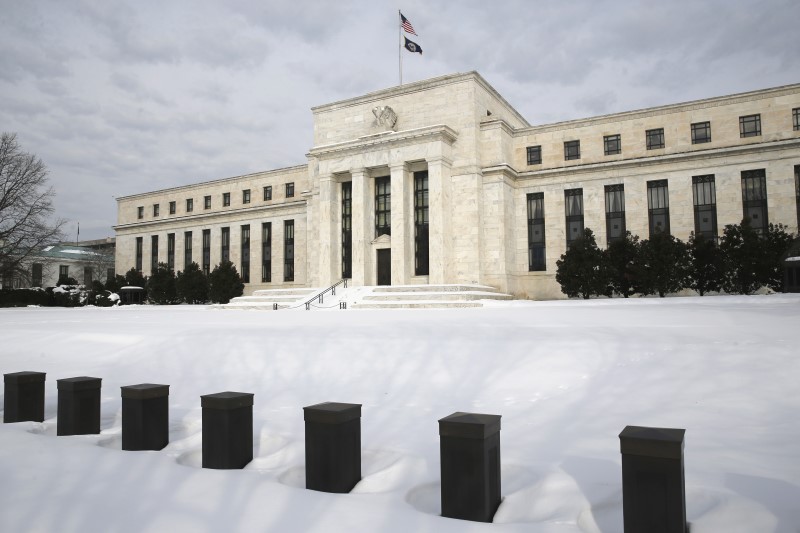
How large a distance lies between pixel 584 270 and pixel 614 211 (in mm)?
7836

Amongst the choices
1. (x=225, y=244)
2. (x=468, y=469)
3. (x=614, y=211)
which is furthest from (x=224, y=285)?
(x=468, y=469)

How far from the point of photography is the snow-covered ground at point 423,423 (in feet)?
16.3

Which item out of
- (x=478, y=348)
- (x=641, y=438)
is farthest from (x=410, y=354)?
(x=641, y=438)

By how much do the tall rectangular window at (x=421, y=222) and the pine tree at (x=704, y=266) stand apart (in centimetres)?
1732

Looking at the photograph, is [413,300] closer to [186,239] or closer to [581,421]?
[581,421]

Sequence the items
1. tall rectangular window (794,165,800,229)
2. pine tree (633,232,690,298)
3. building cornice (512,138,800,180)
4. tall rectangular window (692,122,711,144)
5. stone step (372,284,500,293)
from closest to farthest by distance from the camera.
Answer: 1. pine tree (633,232,690,298)
2. stone step (372,284,500,293)
3. tall rectangular window (794,165,800,229)
4. building cornice (512,138,800,180)
5. tall rectangular window (692,122,711,144)

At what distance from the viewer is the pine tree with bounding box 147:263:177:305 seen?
171 ft

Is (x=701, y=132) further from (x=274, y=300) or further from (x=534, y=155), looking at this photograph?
(x=274, y=300)

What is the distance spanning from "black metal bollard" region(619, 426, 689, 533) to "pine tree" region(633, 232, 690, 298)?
1222 inches

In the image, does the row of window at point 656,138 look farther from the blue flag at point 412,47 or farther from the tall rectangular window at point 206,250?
the tall rectangular window at point 206,250

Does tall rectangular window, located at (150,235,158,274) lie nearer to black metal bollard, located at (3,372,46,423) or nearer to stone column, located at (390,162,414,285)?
stone column, located at (390,162,414,285)

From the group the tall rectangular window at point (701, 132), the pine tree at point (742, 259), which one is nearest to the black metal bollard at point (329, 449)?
the pine tree at point (742, 259)

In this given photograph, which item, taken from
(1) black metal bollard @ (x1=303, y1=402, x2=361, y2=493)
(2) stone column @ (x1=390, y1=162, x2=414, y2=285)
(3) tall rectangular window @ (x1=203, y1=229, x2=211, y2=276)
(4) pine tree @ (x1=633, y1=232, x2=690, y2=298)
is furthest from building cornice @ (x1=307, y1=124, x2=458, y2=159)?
(1) black metal bollard @ (x1=303, y1=402, x2=361, y2=493)

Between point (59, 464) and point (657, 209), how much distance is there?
3997cm
